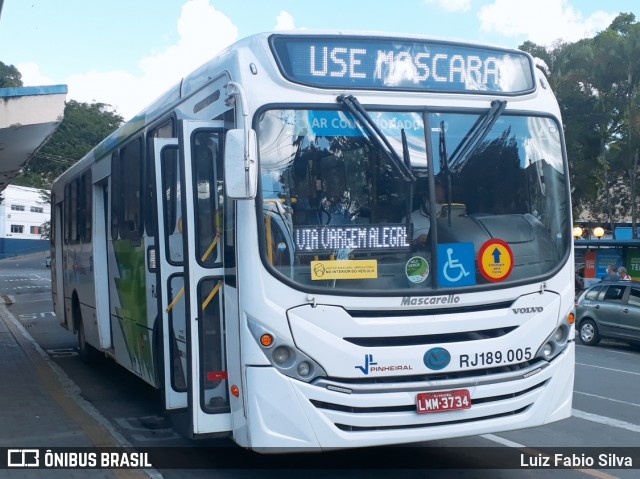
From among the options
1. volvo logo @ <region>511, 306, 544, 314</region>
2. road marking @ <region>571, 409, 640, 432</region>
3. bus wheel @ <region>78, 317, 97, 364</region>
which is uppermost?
volvo logo @ <region>511, 306, 544, 314</region>

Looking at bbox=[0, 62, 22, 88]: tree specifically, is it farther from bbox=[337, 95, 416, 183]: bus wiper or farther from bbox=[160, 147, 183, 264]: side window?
bbox=[337, 95, 416, 183]: bus wiper

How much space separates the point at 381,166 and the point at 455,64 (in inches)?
46.6

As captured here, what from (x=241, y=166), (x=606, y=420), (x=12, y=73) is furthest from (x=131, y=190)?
(x=12, y=73)

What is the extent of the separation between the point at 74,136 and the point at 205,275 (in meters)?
40.1

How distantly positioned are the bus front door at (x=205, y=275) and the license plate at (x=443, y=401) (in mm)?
1494

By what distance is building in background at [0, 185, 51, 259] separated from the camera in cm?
8931

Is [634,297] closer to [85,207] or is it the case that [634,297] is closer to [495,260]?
[85,207]

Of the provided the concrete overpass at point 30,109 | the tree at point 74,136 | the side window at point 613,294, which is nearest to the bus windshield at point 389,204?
the concrete overpass at point 30,109

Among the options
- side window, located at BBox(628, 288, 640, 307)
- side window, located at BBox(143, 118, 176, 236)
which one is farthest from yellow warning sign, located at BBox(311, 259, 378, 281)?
side window, located at BBox(628, 288, 640, 307)

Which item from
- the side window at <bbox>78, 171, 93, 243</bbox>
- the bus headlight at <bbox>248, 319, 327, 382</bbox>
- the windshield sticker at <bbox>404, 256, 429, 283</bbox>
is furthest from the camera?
the side window at <bbox>78, 171, 93, 243</bbox>

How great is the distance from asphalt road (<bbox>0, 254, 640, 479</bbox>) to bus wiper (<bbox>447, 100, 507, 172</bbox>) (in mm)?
2751

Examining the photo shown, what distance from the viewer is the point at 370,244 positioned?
19.8 ft

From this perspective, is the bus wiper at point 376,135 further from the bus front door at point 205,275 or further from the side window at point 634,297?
the side window at point 634,297

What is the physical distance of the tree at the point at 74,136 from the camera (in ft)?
138
